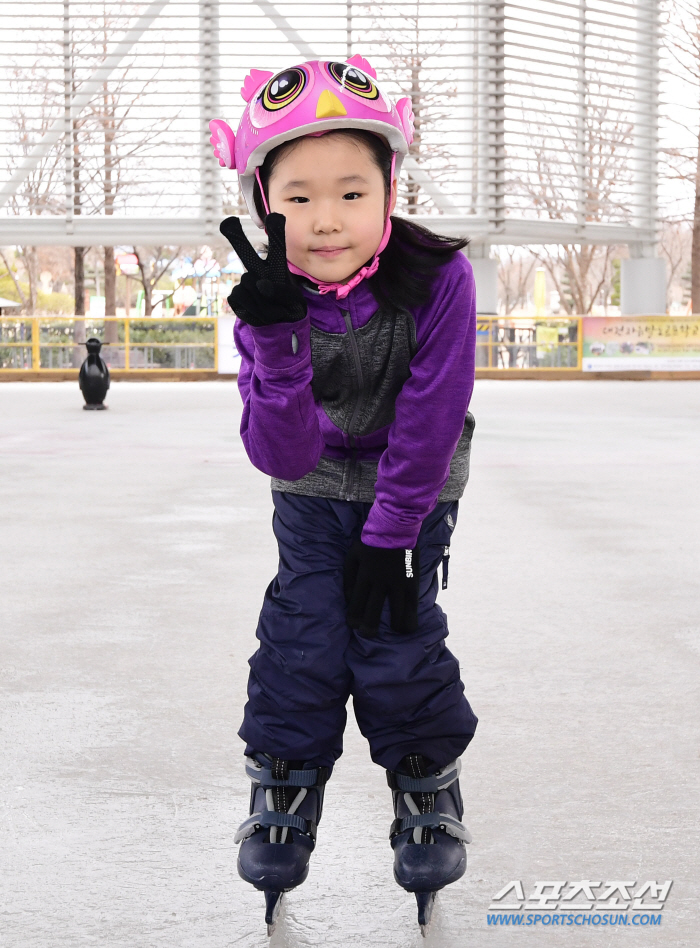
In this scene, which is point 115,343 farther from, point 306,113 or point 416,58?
point 306,113

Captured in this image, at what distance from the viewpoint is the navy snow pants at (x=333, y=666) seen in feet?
7.18

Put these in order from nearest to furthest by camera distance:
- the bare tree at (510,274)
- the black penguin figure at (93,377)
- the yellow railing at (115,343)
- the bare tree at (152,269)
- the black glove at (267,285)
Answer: the black glove at (267,285)
the black penguin figure at (93,377)
the yellow railing at (115,343)
the bare tree at (152,269)
the bare tree at (510,274)

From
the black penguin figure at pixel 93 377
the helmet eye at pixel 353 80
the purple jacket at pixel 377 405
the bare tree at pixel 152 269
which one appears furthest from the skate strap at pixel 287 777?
the bare tree at pixel 152 269

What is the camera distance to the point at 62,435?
12148 mm

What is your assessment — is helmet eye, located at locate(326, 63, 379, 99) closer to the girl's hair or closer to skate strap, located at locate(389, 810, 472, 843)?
the girl's hair

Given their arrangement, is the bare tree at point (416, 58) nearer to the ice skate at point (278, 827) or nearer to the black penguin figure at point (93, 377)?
the black penguin figure at point (93, 377)

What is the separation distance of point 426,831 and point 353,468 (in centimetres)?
66

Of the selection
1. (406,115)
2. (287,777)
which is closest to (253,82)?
(406,115)

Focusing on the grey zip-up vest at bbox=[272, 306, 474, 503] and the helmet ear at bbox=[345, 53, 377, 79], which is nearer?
the grey zip-up vest at bbox=[272, 306, 474, 503]

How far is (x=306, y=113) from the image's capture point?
6.70 feet

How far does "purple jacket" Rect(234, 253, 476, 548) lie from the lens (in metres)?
2.08

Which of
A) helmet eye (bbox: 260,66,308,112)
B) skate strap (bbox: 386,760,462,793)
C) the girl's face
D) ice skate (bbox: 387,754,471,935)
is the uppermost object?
helmet eye (bbox: 260,66,308,112)

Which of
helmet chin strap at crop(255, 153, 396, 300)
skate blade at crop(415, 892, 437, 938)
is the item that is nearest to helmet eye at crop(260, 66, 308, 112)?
helmet chin strap at crop(255, 153, 396, 300)

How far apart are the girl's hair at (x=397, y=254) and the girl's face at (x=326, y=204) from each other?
3cm
